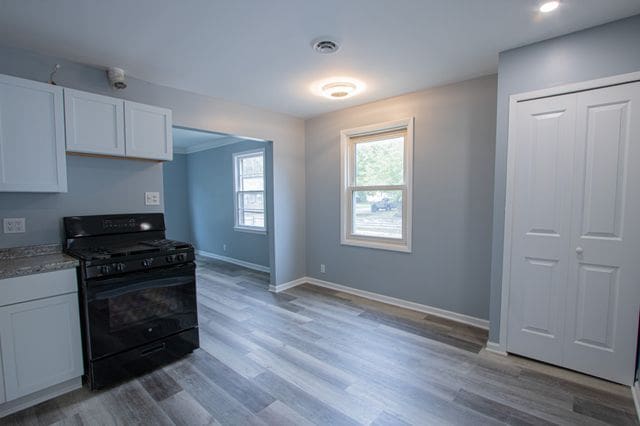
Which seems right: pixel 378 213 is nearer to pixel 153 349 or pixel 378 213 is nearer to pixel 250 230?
pixel 250 230

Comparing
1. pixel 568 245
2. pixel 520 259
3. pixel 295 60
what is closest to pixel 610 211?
pixel 568 245

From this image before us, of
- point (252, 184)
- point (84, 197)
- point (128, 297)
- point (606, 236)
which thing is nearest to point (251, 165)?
point (252, 184)

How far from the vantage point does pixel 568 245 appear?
2.23m

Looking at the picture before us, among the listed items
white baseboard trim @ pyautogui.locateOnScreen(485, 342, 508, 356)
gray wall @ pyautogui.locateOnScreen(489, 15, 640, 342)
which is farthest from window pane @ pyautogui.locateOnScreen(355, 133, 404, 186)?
white baseboard trim @ pyautogui.locateOnScreen(485, 342, 508, 356)

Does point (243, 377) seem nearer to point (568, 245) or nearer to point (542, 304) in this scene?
point (542, 304)

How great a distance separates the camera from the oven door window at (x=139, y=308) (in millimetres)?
2055

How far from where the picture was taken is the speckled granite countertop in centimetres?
185

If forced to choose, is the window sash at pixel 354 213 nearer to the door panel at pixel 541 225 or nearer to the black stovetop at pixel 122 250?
the door panel at pixel 541 225

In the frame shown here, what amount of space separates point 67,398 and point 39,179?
1.55 metres

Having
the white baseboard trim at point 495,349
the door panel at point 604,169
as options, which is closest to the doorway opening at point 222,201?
the white baseboard trim at point 495,349

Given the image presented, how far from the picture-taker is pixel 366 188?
3.92 meters

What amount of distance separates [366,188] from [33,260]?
3.31 m

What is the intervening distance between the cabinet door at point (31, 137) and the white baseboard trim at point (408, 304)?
3.22 metres

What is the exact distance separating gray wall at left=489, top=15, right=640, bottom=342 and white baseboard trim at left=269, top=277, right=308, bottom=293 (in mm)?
2641
